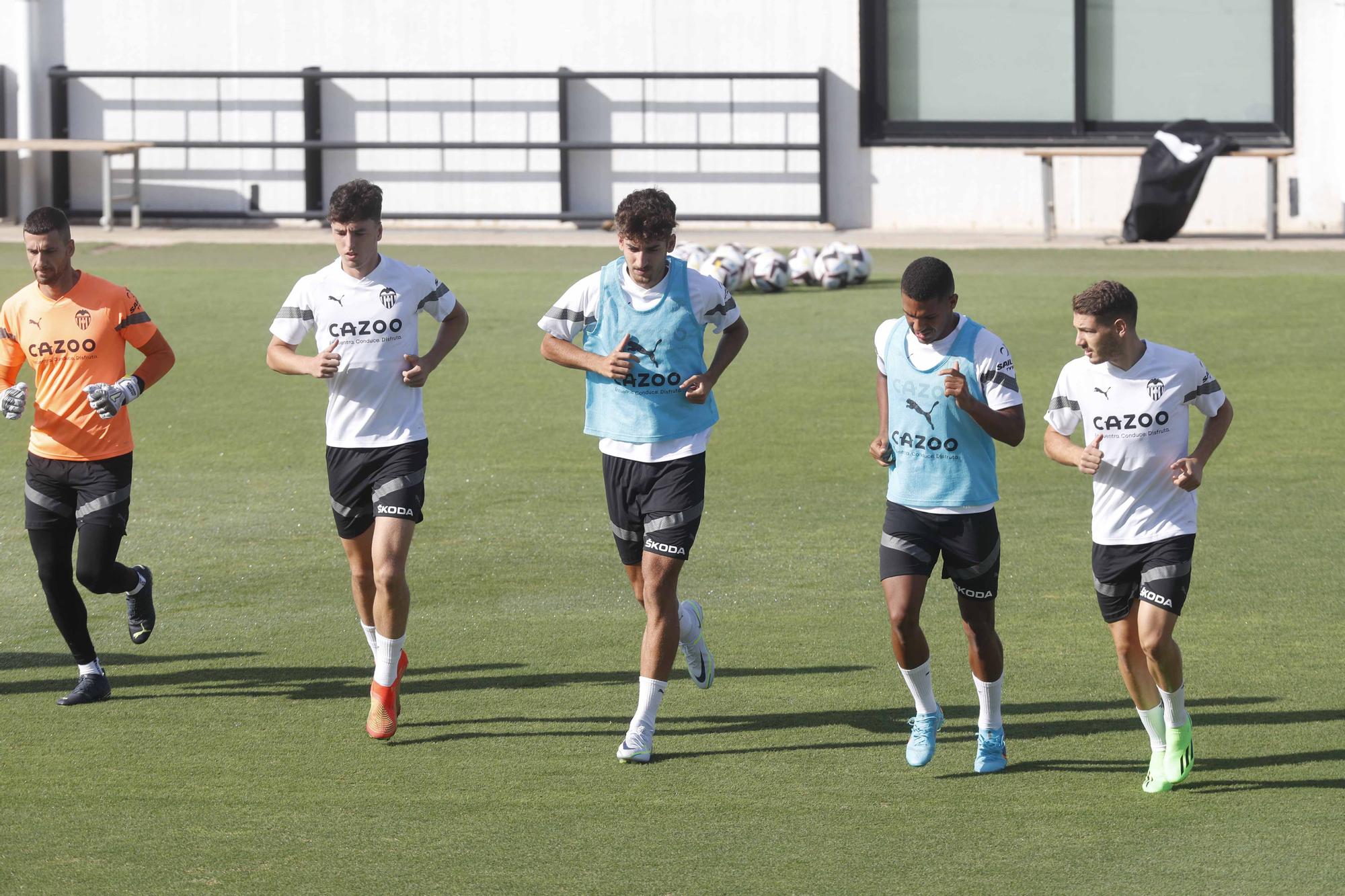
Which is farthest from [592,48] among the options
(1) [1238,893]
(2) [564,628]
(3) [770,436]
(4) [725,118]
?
(1) [1238,893]

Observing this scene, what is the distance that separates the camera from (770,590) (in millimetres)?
9188

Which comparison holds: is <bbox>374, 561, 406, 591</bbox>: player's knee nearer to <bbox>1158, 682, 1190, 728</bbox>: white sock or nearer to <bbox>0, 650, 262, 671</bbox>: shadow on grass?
<bbox>0, 650, 262, 671</bbox>: shadow on grass

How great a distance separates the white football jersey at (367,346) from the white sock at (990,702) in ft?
8.05

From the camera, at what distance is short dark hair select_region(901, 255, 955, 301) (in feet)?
20.3

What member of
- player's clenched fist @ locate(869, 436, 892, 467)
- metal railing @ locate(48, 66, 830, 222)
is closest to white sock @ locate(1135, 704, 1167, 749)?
player's clenched fist @ locate(869, 436, 892, 467)

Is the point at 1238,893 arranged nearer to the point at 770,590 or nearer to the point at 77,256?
the point at 770,590

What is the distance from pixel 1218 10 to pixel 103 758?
69.5ft

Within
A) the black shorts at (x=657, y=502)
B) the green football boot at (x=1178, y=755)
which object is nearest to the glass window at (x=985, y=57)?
the black shorts at (x=657, y=502)

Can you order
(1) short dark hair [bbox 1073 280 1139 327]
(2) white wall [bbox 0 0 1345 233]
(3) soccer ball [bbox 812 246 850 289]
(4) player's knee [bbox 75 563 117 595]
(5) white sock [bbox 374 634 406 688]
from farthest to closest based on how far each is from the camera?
(2) white wall [bbox 0 0 1345 233]
(3) soccer ball [bbox 812 246 850 289]
(4) player's knee [bbox 75 563 117 595]
(5) white sock [bbox 374 634 406 688]
(1) short dark hair [bbox 1073 280 1139 327]

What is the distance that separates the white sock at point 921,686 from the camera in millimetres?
6496

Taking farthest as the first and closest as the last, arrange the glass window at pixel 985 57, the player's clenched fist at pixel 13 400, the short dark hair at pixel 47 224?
the glass window at pixel 985 57 → the short dark hair at pixel 47 224 → the player's clenched fist at pixel 13 400

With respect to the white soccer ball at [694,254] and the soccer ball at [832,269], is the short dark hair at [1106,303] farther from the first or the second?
the soccer ball at [832,269]

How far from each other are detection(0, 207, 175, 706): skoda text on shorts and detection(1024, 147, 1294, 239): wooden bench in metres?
17.3

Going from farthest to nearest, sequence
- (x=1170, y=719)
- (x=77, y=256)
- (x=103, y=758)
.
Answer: (x=77, y=256) < (x=103, y=758) < (x=1170, y=719)
